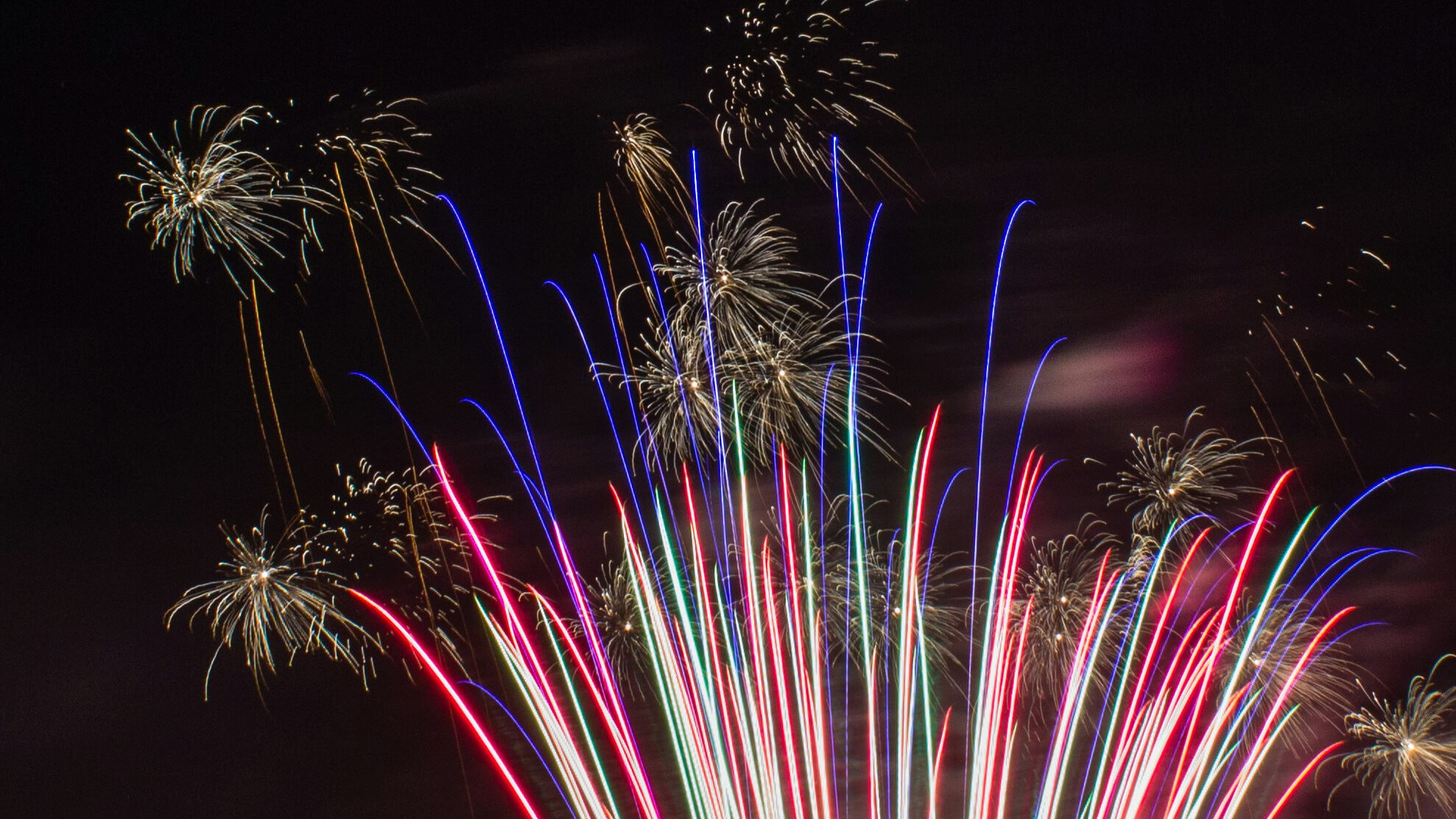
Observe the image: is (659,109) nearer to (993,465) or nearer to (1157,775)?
(993,465)

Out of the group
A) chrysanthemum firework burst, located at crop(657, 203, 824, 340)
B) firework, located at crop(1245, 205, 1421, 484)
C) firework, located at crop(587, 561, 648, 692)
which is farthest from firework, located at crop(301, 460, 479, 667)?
firework, located at crop(1245, 205, 1421, 484)

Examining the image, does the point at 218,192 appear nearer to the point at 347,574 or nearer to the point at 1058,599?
the point at 347,574

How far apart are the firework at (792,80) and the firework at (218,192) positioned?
242 centimetres

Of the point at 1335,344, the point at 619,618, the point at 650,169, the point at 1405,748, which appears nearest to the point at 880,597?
the point at 619,618

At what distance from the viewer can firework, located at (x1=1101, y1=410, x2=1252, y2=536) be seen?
4680 millimetres

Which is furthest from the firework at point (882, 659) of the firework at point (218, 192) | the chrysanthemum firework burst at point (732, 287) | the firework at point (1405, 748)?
the firework at point (218, 192)

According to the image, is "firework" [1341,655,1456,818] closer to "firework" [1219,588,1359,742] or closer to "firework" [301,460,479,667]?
A: "firework" [1219,588,1359,742]

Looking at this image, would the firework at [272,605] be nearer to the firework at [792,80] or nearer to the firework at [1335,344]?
the firework at [792,80]

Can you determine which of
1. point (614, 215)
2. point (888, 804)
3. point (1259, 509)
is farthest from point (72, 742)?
point (1259, 509)

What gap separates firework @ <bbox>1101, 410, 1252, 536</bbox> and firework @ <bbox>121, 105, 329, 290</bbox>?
5188 mm

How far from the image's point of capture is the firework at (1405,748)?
497cm

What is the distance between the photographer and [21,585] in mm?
4859

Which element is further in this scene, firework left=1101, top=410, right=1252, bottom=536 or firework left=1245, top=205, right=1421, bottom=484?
firework left=1245, top=205, right=1421, bottom=484

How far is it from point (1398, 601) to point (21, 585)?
363 inches
